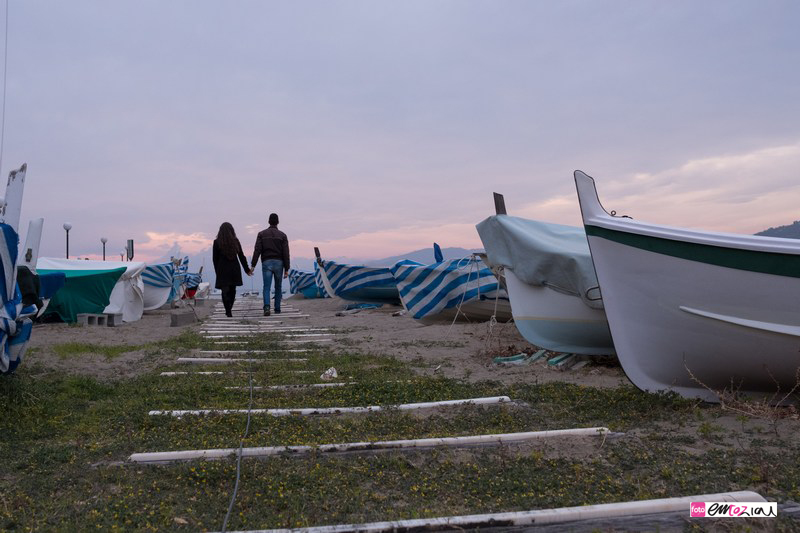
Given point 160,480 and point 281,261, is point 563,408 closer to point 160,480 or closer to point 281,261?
point 160,480

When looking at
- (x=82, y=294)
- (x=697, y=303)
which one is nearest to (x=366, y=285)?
(x=82, y=294)

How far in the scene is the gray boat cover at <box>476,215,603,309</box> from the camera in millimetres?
6523

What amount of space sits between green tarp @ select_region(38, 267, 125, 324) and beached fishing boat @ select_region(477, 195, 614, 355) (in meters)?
8.12

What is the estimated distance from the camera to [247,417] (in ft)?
14.4

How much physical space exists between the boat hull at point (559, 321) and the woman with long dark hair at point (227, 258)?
25.1ft

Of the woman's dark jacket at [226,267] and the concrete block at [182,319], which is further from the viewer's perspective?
the woman's dark jacket at [226,267]

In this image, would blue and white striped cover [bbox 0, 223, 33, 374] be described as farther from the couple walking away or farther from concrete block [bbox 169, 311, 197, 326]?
the couple walking away

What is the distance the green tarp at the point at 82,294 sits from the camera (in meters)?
11.6

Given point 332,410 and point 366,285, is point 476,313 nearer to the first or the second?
point 366,285

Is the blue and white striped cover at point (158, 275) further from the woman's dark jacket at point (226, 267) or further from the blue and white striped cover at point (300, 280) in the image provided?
the blue and white striped cover at point (300, 280)

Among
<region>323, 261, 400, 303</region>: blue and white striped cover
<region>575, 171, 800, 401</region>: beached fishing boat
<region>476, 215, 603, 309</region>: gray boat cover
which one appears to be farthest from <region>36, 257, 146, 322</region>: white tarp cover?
<region>575, 171, 800, 401</region>: beached fishing boat

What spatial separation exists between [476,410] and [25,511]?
117 inches

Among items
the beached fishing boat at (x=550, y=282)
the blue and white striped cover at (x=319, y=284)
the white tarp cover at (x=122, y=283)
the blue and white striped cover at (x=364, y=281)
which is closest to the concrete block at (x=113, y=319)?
the white tarp cover at (x=122, y=283)

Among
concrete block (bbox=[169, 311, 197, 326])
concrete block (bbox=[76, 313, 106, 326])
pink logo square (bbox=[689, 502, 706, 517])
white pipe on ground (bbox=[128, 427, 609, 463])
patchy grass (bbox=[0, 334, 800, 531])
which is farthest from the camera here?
concrete block (bbox=[169, 311, 197, 326])
